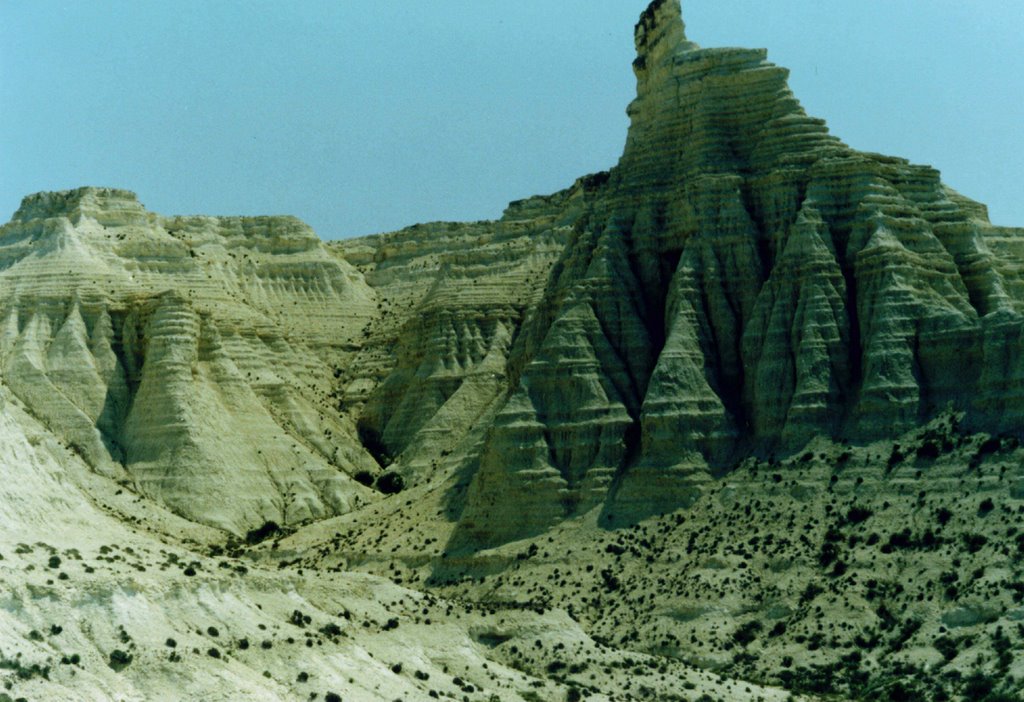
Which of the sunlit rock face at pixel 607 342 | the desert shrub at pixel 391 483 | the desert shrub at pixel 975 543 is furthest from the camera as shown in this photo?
the desert shrub at pixel 391 483

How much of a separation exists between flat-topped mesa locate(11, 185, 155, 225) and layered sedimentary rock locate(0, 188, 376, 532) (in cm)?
14

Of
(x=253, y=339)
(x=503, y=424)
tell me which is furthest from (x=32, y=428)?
(x=253, y=339)

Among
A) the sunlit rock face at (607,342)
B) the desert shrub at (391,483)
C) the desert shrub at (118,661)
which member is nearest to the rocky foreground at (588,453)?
the desert shrub at (118,661)

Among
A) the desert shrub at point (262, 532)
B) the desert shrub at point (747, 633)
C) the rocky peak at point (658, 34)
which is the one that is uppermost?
the rocky peak at point (658, 34)

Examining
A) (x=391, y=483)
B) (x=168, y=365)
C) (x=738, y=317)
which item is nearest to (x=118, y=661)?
(x=738, y=317)

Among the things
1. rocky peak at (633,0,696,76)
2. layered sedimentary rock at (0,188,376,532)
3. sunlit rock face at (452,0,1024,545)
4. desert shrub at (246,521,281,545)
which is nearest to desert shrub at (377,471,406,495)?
layered sedimentary rock at (0,188,376,532)

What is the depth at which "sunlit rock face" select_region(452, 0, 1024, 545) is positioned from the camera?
9950cm

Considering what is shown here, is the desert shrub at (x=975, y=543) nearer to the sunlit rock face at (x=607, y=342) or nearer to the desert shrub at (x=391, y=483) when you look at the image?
the sunlit rock face at (x=607, y=342)

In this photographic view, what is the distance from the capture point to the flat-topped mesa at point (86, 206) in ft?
468

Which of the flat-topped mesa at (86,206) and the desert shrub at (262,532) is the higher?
the flat-topped mesa at (86,206)

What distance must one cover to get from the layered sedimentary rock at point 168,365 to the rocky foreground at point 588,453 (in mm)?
288

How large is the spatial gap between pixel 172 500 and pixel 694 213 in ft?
113

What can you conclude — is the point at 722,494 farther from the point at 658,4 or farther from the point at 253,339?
the point at 253,339

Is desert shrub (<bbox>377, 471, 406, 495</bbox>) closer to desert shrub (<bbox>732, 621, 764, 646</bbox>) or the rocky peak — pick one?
the rocky peak
